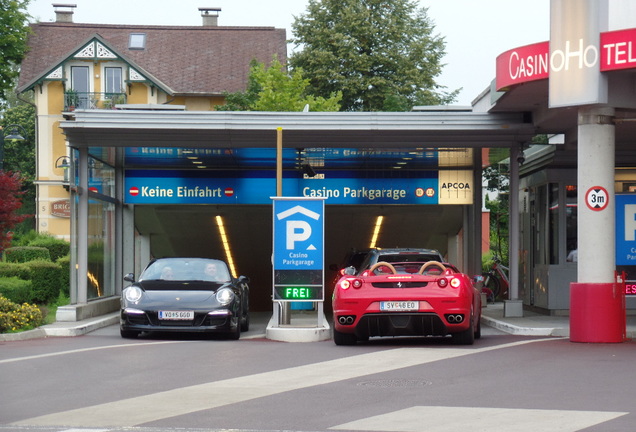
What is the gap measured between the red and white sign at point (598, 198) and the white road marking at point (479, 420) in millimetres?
7336

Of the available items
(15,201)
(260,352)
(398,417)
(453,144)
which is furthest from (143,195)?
(398,417)

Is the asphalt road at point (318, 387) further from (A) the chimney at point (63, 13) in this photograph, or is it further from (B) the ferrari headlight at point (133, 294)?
(A) the chimney at point (63, 13)

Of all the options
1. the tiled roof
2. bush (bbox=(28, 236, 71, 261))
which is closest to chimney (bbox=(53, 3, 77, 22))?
the tiled roof

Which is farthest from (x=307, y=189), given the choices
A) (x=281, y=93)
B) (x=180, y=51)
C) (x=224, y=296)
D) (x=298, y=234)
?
(x=180, y=51)

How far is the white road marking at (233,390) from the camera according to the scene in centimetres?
889

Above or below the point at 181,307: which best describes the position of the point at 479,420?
below

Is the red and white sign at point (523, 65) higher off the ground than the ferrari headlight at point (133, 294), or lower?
higher

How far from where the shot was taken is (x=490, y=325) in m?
19.5

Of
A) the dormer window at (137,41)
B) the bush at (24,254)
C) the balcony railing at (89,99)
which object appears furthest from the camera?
the dormer window at (137,41)

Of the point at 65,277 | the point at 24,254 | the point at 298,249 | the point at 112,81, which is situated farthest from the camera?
the point at 112,81

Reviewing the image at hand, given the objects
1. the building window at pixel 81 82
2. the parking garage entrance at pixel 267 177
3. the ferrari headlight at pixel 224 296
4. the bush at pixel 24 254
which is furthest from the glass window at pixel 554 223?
the building window at pixel 81 82

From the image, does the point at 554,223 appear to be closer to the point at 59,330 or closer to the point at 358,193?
the point at 358,193

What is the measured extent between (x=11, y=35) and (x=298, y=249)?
3083cm

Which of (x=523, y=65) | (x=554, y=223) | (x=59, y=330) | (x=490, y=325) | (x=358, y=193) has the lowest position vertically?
(x=490, y=325)
